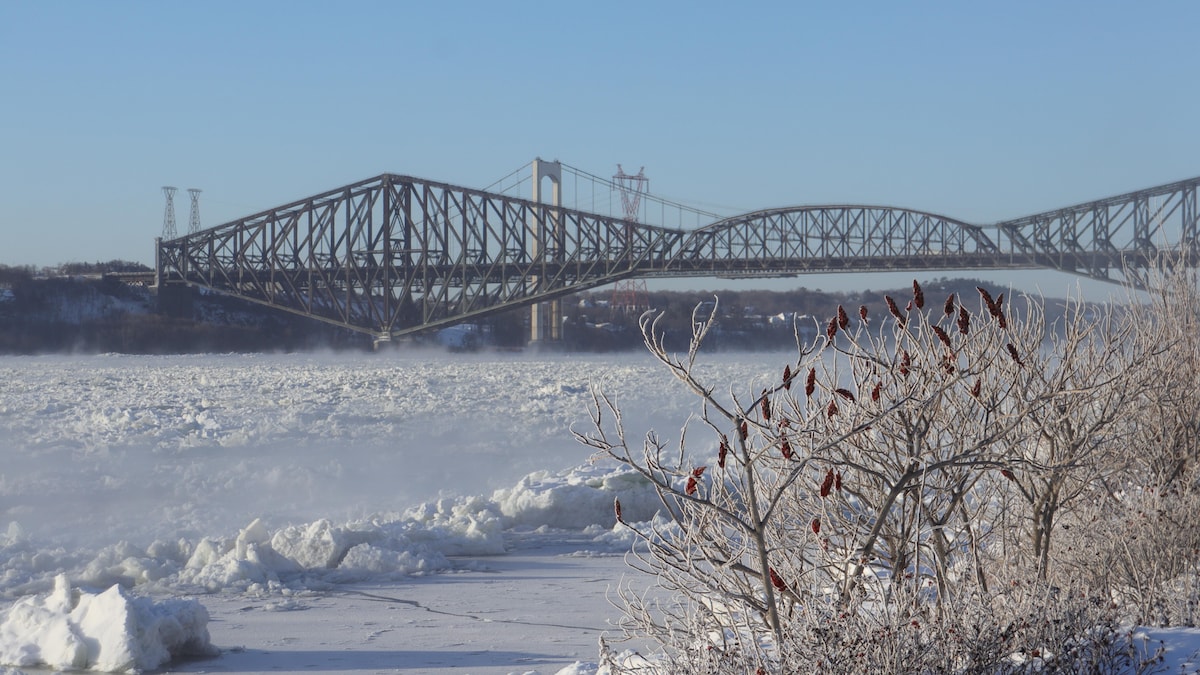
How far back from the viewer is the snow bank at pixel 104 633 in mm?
7035

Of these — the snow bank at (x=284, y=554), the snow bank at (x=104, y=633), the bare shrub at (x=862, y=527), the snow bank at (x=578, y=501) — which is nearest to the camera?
the bare shrub at (x=862, y=527)

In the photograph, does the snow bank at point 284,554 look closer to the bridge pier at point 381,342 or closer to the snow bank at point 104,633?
the snow bank at point 104,633

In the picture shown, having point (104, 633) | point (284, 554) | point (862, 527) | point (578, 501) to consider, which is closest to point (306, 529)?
point (284, 554)

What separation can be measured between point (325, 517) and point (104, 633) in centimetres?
740

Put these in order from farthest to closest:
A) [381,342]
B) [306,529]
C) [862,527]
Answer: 1. [381,342]
2. [306,529]
3. [862,527]

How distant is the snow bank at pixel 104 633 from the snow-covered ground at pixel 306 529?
13 millimetres

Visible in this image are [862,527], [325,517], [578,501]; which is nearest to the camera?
[862,527]

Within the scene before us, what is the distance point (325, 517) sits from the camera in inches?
571

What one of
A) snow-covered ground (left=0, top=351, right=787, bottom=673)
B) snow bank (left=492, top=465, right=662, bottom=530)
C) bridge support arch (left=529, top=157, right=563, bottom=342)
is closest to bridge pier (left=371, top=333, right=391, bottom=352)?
bridge support arch (left=529, top=157, right=563, bottom=342)

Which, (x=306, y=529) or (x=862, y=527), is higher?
(x=862, y=527)

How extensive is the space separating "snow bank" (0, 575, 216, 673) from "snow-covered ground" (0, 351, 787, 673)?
Answer: 62 millimetres

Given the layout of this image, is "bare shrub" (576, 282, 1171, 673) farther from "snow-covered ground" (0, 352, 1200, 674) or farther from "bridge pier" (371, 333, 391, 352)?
"bridge pier" (371, 333, 391, 352)

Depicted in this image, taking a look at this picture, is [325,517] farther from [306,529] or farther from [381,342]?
[381,342]

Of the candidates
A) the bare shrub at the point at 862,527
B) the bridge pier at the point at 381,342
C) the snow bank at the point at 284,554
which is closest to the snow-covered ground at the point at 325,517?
the snow bank at the point at 284,554
